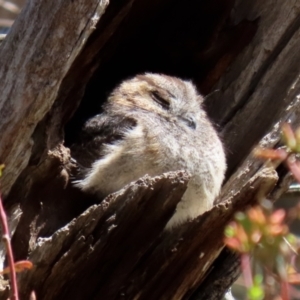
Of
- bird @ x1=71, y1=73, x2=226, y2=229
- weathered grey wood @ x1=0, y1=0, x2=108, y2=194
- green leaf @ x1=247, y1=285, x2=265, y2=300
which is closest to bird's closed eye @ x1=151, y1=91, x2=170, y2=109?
bird @ x1=71, y1=73, x2=226, y2=229

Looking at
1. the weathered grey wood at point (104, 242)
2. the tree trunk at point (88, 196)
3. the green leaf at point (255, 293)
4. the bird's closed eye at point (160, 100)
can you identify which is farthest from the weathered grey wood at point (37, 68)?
the green leaf at point (255, 293)

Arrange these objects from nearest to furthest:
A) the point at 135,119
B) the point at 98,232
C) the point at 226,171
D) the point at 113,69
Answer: the point at 98,232, the point at 135,119, the point at 226,171, the point at 113,69

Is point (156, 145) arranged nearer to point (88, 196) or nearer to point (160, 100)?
point (88, 196)

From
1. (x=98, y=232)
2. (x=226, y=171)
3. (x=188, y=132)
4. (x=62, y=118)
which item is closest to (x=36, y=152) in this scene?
(x=62, y=118)

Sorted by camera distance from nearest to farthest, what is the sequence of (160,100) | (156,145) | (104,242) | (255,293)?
(255,293), (104,242), (156,145), (160,100)

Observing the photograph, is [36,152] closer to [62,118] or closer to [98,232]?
[62,118]

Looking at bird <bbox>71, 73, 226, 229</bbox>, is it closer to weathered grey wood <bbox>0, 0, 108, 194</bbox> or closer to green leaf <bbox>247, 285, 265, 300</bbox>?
weathered grey wood <bbox>0, 0, 108, 194</bbox>

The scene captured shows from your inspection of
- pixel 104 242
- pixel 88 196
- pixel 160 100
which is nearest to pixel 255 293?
pixel 104 242
